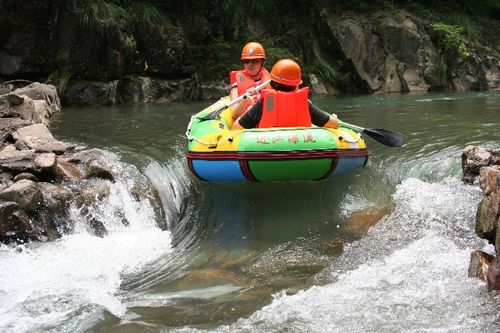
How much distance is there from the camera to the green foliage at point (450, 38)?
14.2 metres

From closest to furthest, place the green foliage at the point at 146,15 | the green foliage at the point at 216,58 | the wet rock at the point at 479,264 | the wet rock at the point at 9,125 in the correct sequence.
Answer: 1. the wet rock at the point at 479,264
2. the wet rock at the point at 9,125
3. the green foliage at the point at 146,15
4. the green foliage at the point at 216,58

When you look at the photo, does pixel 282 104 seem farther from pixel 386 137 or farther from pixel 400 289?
pixel 400 289

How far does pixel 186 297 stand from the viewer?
3.67 metres

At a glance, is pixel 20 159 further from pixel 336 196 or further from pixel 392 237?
pixel 392 237

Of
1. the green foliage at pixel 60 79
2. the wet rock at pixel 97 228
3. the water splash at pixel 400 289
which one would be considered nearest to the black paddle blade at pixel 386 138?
the water splash at pixel 400 289

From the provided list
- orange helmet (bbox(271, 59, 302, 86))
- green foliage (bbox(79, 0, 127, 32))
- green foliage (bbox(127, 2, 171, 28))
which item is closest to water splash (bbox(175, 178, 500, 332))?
orange helmet (bbox(271, 59, 302, 86))

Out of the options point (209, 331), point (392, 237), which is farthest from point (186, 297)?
point (392, 237)

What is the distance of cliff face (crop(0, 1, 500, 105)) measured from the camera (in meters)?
11.2

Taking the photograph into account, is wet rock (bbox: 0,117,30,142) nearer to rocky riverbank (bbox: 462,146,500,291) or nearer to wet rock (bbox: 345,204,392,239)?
wet rock (bbox: 345,204,392,239)

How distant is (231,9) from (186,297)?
1077 cm

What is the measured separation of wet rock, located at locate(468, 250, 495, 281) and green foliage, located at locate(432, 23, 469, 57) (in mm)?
11633

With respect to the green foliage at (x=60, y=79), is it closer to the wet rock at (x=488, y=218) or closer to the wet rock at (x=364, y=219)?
the wet rock at (x=364, y=219)

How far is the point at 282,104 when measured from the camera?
520 cm

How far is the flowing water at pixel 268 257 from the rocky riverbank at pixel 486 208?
0.09 metres
